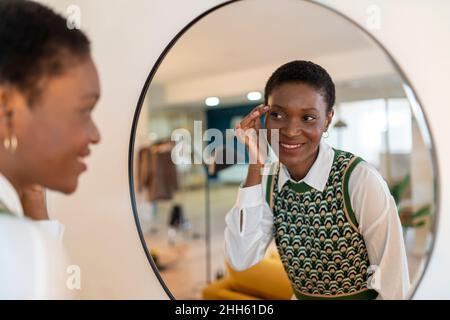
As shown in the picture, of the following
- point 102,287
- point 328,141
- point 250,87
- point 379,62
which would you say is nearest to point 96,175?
point 102,287

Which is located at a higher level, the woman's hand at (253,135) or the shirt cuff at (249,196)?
the woman's hand at (253,135)

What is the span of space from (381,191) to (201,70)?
1.31ft

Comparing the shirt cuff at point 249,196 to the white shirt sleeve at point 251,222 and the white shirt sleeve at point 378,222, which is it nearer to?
the white shirt sleeve at point 251,222

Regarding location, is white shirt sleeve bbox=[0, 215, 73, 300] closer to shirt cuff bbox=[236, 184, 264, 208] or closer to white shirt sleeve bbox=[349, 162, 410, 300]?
shirt cuff bbox=[236, 184, 264, 208]

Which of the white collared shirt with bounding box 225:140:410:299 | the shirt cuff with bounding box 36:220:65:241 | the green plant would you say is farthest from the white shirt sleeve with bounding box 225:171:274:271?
the shirt cuff with bounding box 36:220:65:241

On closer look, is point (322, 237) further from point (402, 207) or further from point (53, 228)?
point (53, 228)

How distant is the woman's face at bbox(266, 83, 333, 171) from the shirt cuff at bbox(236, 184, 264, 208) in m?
0.08

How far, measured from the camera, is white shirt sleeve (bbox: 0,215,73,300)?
1.98 feet

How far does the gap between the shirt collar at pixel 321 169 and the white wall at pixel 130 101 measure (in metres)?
0.21

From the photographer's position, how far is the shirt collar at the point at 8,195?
0.61m

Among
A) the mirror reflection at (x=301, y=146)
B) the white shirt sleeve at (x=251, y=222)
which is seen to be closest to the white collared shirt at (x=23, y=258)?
the mirror reflection at (x=301, y=146)

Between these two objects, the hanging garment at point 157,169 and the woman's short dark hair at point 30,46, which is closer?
the woman's short dark hair at point 30,46

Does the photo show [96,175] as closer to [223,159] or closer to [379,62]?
[223,159]

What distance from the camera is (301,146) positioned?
23.7 inches
